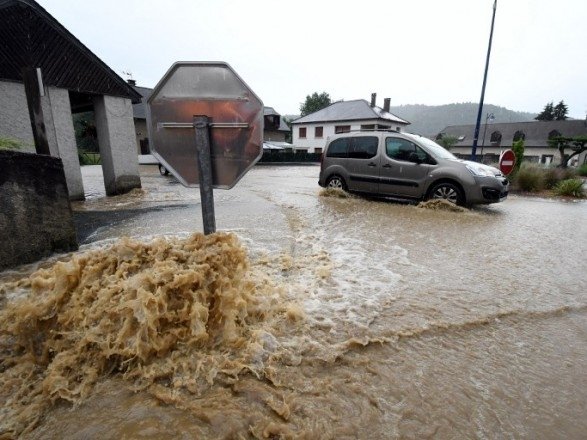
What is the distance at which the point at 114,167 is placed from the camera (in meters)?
9.85

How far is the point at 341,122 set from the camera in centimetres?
4009

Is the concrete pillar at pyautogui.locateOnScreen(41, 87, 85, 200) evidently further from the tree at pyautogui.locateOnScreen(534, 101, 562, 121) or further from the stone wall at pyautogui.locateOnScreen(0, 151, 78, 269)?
the tree at pyautogui.locateOnScreen(534, 101, 562, 121)

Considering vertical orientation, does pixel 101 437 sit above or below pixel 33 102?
below

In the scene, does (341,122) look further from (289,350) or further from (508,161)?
(289,350)

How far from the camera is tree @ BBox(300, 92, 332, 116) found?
69.4m

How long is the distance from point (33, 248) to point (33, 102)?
296cm

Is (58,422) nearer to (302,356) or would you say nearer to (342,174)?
(302,356)

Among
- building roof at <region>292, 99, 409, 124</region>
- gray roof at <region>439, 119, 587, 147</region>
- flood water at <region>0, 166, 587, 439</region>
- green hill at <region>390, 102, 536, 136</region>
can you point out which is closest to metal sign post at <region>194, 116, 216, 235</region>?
flood water at <region>0, 166, 587, 439</region>

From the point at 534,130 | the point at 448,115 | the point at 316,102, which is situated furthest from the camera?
the point at 448,115

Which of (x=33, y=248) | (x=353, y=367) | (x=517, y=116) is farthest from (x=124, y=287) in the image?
(x=517, y=116)

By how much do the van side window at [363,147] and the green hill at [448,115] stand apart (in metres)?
109

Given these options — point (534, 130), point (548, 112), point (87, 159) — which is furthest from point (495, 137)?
point (87, 159)

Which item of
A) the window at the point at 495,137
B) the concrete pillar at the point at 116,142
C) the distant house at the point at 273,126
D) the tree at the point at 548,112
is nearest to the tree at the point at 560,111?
the tree at the point at 548,112

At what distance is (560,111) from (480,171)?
7318 centimetres
